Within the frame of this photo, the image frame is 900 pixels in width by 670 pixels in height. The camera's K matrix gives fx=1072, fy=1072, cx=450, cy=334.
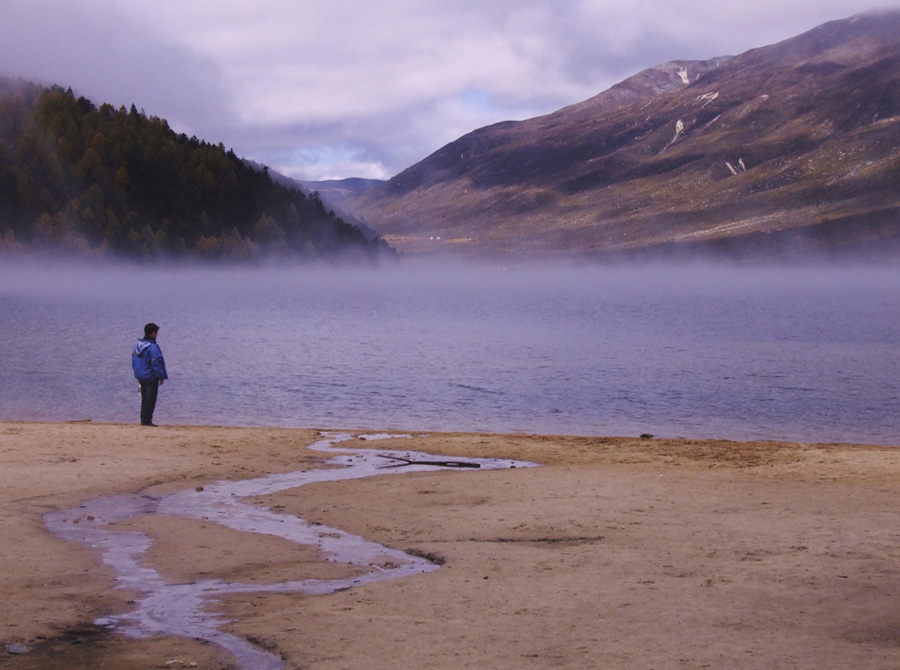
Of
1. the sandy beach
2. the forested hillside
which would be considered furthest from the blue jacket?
the forested hillside

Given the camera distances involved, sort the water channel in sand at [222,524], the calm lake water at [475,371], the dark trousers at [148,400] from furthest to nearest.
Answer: the calm lake water at [475,371], the dark trousers at [148,400], the water channel in sand at [222,524]

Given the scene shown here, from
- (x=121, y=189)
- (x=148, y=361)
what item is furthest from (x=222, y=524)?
(x=121, y=189)

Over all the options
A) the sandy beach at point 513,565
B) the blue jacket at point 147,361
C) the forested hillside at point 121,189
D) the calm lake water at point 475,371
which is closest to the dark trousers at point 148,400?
the blue jacket at point 147,361

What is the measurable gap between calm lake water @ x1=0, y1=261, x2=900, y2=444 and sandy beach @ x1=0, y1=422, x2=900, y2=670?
33.2 feet

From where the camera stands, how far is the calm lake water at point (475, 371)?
2833cm

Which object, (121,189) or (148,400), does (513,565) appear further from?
(121,189)

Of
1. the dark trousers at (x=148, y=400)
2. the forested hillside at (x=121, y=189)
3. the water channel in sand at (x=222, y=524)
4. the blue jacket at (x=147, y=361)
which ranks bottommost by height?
the water channel in sand at (x=222, y=524)

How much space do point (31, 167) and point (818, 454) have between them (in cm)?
16776

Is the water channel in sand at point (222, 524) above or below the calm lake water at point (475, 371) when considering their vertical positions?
below

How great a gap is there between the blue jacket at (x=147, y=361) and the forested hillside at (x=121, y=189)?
151492mm

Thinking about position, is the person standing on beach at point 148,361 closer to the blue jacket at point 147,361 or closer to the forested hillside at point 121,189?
the blue jacket at point 147,361

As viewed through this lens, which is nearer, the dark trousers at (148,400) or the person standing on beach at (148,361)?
the person standing on beach at (148,361)

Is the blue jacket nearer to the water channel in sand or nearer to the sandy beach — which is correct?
the sandy beach

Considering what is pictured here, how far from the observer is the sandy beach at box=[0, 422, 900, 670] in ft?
27.0
